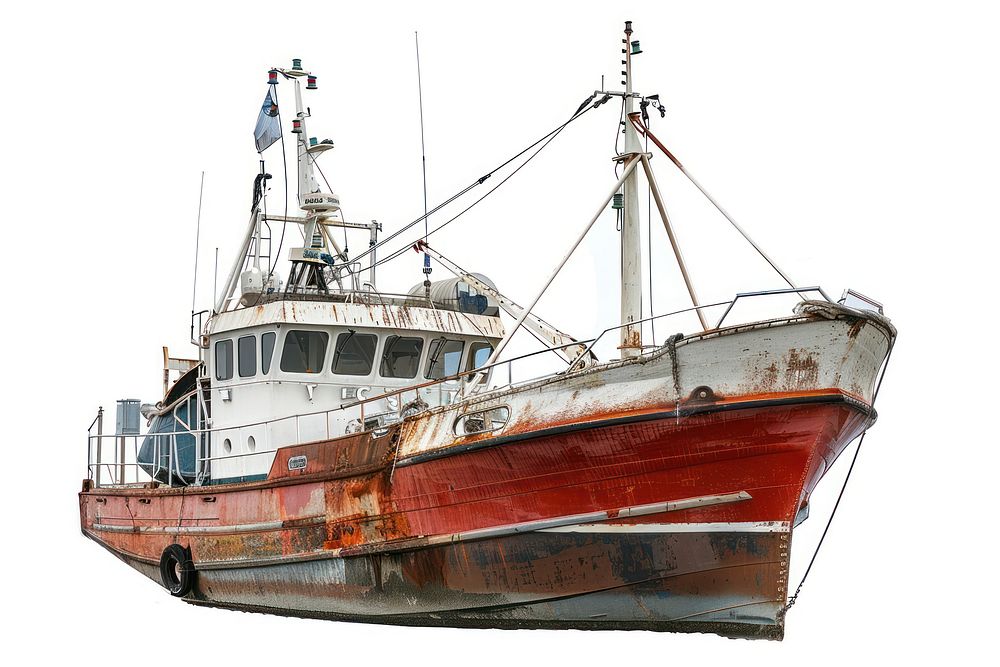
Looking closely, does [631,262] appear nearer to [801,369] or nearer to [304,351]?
[801,369]

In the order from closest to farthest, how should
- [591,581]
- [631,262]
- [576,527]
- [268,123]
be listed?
[576,527] < [591,581] < [631,262] < [268,123]

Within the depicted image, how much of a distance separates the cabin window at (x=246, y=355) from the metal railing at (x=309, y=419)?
0.75 meters

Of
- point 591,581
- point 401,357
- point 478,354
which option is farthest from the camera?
point 478,354

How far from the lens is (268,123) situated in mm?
18938

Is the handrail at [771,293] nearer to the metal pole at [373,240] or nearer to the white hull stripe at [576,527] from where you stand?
the white hull stripe at [576,527]

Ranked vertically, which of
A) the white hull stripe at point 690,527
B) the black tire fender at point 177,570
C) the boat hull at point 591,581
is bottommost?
the boat hull at point 591,581

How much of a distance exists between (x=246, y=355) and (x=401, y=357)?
211 centimetres

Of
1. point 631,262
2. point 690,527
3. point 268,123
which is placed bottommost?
point 690,527

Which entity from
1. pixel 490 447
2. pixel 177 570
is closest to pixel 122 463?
pixel 177 570

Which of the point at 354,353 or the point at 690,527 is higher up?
the point at 354,353

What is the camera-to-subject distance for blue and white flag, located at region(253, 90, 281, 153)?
61.9ft

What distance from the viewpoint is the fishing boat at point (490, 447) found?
1260 cm

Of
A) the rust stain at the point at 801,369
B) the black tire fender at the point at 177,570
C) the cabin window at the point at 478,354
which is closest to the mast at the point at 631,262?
the rust stain at the point at 801,369

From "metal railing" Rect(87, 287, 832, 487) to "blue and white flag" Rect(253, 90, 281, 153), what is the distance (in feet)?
12.2
